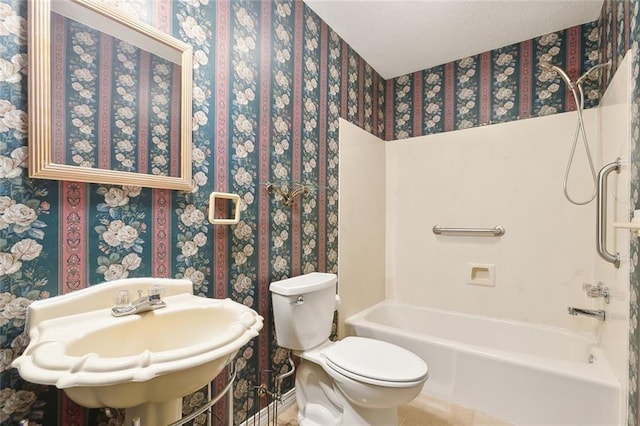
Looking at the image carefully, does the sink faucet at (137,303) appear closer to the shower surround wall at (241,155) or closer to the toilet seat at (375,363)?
the shower surround wall at (241,155)

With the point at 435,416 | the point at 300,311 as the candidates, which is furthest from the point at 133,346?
the point at 435,416

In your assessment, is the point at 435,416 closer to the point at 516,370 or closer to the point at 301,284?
the point at 516,370

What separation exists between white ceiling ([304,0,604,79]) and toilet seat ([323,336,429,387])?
1.98 meters

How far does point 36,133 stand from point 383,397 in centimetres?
155

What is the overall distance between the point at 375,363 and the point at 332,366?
0.20 metres

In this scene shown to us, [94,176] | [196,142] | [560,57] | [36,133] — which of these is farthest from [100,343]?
[560,57]

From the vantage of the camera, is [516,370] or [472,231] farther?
[472,231]

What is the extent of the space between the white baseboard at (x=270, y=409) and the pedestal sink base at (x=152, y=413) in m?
0.70

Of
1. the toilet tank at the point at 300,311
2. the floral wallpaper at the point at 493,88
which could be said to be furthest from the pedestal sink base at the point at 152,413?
the floral wallpaper at the point at 493,88

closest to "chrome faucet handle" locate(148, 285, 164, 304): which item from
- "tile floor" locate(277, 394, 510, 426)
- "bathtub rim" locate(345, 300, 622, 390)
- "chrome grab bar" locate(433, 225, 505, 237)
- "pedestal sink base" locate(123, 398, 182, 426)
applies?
"pedestal sink base" locate(123, 398, 182, 426)

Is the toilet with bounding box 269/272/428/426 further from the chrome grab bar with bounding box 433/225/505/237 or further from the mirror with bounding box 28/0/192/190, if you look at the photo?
the chrome grab bar with bounding box 433/225/505/237

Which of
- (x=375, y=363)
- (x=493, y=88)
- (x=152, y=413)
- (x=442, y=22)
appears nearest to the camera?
(x=152, y=413)

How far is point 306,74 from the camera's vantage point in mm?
1858

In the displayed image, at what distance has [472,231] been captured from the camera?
2281 millimetres
